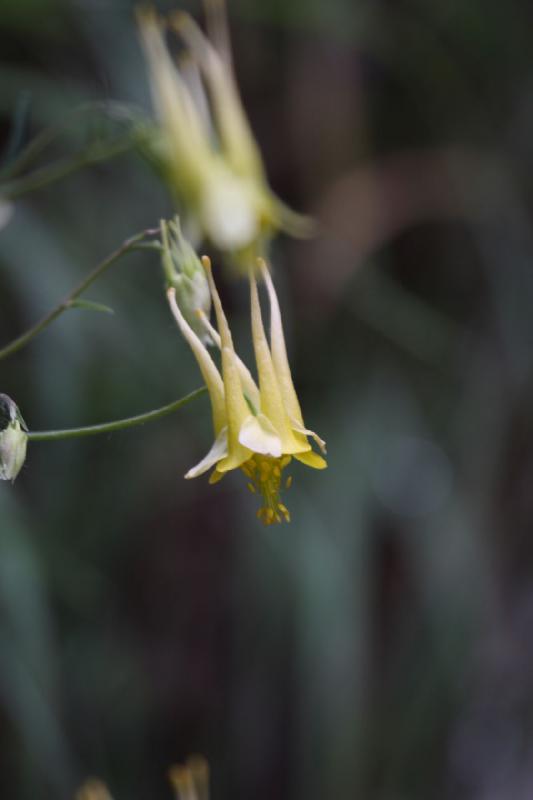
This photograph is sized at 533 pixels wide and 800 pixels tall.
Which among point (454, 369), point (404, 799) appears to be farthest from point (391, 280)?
point (404, 799)

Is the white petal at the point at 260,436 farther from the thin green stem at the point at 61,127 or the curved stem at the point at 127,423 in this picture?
the thin green stem at the point at 61,127

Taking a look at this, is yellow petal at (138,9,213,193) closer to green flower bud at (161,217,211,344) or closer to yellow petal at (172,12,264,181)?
yellow petal at (172,12,264,181)

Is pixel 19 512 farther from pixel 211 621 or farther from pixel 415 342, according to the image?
pixel 211 621

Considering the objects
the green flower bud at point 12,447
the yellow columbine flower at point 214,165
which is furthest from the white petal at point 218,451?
the yellow columbine flower at point 214,165

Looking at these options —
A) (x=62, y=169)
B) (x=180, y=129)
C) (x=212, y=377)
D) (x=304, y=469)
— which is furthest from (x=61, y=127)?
(x=304, y=469)

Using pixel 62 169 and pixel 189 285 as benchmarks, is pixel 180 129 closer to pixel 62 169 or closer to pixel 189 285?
pixel 62 169

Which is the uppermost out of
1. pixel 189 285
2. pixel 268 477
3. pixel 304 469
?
pixel 189 285

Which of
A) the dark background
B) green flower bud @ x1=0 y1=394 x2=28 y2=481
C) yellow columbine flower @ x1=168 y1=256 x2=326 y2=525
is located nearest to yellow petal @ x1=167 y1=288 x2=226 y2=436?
yellow columbine flower @ x1=168 y1=256 x2=326 y2=525
